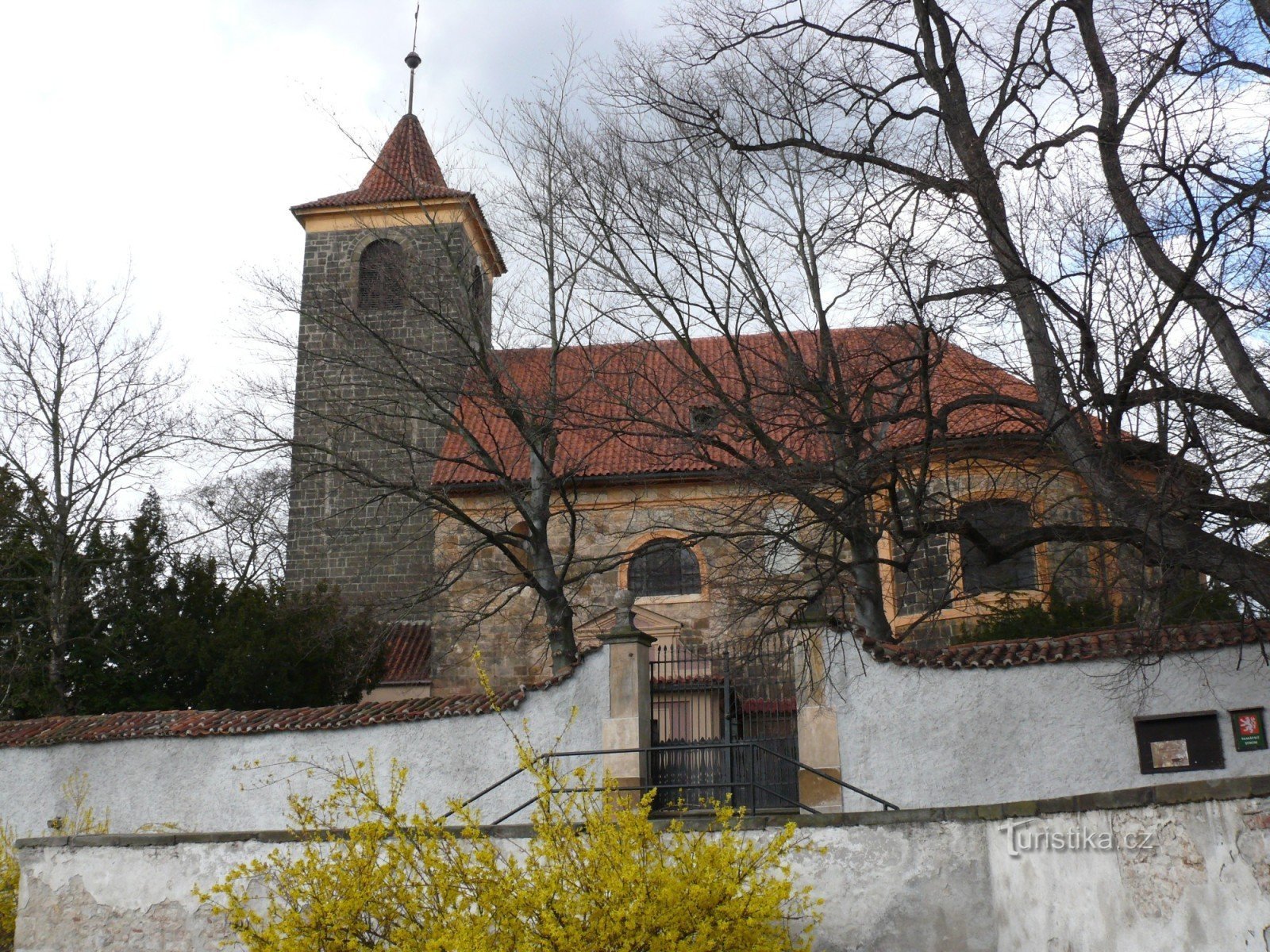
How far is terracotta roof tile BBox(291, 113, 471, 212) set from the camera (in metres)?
25.7

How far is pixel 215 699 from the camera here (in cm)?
1753

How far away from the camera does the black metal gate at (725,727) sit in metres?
11.1

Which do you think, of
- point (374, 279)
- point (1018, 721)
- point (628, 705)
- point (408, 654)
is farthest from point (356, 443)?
point (1018, 721)

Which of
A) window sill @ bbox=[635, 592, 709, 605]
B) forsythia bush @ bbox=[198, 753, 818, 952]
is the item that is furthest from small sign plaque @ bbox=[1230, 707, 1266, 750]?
window sill @ bbox=[635, 592, 709, 605]

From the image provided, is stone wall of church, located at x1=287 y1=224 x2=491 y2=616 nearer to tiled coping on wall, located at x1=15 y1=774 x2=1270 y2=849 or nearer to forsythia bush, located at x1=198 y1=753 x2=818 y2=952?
tiled coping on wall, located at x1=15 y1=774 x2=1270 y2=849

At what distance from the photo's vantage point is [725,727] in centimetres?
1148

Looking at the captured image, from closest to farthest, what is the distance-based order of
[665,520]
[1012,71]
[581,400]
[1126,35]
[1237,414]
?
[1237,414]
[1126,35]
[1012,71]
[581,400]
[665,520]

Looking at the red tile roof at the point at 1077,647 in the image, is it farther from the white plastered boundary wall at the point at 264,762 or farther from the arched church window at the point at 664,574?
the arched church window at the point at 664,574

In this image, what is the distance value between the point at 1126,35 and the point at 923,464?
11.6ft

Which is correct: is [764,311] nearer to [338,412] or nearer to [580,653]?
[580,653]

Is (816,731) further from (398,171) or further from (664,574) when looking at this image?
(398,171)

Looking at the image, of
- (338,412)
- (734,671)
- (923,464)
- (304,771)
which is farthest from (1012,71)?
(338,412)

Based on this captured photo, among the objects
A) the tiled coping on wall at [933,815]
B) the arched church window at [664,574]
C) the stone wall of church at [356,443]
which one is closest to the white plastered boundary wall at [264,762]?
the tiled coping on wall at [933,815]

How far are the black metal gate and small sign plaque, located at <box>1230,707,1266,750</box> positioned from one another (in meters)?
3.58
